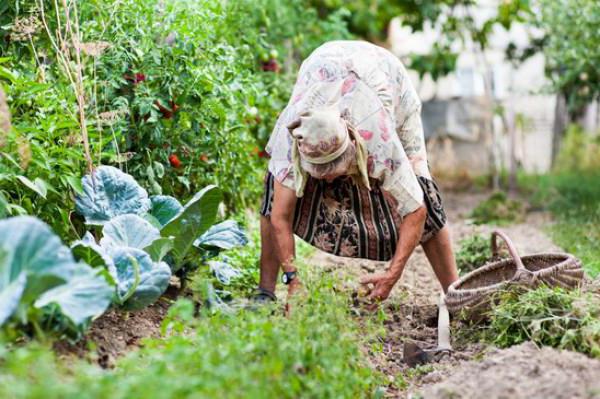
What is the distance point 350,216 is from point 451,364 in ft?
3.06

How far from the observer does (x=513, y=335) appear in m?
3.57

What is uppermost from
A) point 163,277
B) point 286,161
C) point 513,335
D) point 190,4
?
point 190,4

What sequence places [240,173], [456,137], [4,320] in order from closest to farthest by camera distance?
[4,320] < [240,173] < [456,137]

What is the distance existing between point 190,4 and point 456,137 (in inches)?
307

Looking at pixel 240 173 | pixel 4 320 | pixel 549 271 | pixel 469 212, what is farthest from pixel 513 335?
pixel 469 212

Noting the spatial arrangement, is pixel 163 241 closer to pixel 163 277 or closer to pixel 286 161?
pixel 163 277

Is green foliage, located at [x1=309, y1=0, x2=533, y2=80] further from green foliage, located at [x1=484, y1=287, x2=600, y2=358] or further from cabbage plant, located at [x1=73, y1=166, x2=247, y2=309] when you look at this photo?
green foliage, located at [x1=484, y1=287, x2=600, y2=358]

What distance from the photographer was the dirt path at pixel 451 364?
284 centimetres

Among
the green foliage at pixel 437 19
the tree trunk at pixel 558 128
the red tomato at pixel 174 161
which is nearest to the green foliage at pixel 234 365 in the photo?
the red tomato at pixel 174 161

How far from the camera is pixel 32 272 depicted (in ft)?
9.15

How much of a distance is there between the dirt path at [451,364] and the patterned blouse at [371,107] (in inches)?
19.9

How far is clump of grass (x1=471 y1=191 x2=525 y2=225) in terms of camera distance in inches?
314

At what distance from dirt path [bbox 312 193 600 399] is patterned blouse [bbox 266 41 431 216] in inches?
19.9

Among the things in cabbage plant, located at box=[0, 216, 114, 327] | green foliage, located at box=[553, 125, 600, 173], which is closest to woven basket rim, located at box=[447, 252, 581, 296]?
cabbage plant, located at box=[0, 216, 114, 327]
